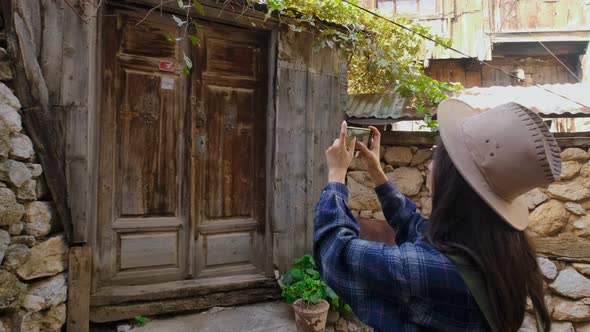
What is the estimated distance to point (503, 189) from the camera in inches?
37.6

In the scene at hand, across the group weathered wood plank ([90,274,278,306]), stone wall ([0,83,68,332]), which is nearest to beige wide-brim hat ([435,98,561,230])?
stone wall ([0,83,68,332])

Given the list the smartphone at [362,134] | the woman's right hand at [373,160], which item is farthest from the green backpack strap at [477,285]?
the smartphone at [362,134]

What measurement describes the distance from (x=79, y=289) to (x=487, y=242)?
2924 millimetres

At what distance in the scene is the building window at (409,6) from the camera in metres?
7.88

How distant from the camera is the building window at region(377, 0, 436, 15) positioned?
788 centimetres

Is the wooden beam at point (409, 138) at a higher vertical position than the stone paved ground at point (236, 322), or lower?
higher

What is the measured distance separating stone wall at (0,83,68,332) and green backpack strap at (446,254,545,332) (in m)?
2.54

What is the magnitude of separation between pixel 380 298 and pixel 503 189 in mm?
460

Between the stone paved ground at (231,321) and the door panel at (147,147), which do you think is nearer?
the stone paved ground at (231,321)

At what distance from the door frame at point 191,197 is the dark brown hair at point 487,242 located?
8.84 ft

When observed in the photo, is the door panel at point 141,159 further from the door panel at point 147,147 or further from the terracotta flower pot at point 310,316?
the terracotta flower pot at point 310,316

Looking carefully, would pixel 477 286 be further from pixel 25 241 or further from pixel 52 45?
pixel 52 45

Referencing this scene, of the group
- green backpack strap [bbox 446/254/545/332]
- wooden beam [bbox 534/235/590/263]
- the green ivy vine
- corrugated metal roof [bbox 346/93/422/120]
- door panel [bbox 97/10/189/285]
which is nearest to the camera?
green backpack strap [bbox 446/254/545/332]

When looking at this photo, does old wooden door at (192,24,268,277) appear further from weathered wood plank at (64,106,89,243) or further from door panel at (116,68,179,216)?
weathered wood plank at (64,106,89,243)
